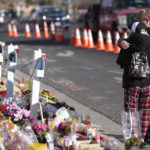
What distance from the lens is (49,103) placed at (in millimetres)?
7516

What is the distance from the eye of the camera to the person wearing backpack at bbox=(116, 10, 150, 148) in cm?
609

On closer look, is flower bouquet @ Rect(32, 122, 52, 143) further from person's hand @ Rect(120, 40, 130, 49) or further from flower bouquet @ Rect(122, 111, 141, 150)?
person's hand @ Rect(120, 40, 130, 49)

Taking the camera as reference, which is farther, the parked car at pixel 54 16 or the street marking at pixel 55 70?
the parked car at pixel 54 16

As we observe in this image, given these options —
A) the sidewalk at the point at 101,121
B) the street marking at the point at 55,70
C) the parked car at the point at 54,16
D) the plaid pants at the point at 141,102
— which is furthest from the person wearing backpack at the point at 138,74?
the parked car at the point at 54,16

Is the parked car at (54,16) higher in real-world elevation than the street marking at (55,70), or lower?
lower

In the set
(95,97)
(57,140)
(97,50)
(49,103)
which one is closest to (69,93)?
(95,97)

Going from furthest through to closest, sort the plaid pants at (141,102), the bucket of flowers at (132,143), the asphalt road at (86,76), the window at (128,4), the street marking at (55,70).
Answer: the window at (128,4), the street marking at (55,70), the asphalt road at (86,76), the plaid pants at (141,102), the bucket of flowers at (132,143)

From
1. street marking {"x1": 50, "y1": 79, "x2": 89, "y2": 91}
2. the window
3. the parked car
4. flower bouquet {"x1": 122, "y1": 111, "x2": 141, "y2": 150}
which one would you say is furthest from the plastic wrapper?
the parked car

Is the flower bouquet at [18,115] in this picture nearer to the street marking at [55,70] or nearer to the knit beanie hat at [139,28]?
the knit beanie hat at [139,28]

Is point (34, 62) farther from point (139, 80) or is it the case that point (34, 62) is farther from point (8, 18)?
point (8, 18)

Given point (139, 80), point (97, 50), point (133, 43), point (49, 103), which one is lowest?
point (97, 50)

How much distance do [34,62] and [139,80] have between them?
1265 millimetres

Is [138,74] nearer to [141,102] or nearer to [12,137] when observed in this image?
[141,102]

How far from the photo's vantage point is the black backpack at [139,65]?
6.08 m
